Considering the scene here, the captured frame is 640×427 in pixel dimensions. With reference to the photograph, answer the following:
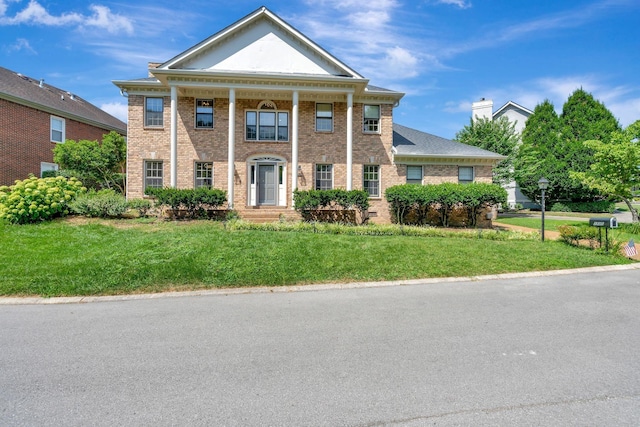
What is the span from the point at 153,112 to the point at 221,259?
1220 cm

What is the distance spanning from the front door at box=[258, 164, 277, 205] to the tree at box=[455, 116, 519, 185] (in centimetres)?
1877

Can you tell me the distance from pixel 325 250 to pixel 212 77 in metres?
10.7

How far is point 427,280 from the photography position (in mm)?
7918

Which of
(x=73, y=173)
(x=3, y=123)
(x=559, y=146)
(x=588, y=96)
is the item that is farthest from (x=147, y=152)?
(x=588, y=96)

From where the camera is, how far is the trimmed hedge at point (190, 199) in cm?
1442

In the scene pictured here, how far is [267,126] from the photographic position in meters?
17.9

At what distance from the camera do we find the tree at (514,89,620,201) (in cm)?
2848

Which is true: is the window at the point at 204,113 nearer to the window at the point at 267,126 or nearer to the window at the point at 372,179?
the window at the point at 267,126

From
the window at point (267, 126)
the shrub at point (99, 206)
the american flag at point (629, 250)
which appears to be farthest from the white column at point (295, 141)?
the american flag at point (629, 250)

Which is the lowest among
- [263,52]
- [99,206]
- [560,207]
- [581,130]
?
[99,206]

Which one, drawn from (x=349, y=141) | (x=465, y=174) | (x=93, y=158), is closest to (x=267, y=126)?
(x=349, y=141)

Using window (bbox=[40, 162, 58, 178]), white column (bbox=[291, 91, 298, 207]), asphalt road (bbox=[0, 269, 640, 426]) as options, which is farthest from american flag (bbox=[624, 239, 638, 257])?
window (bbox=[40, 162, 58, 178])

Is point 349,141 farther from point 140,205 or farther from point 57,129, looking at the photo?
point 57,129

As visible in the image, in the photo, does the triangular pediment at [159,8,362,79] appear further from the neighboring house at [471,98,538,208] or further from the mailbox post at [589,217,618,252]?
the neighboring house at [471,98,538,208]
